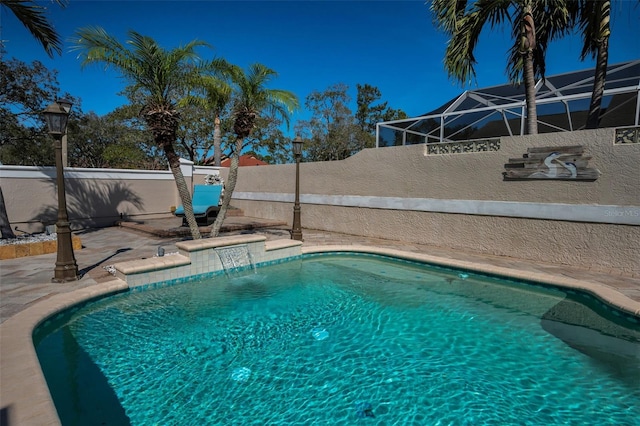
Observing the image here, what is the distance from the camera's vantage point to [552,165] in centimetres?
761

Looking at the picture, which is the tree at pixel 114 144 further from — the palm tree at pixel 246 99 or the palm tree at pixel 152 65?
the palm tree at pixel 152 65

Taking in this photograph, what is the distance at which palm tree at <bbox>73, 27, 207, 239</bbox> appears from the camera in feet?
22.8

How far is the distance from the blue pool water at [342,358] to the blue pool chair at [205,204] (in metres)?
5.81

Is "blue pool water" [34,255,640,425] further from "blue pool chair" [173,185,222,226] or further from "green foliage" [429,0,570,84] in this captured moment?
"green foliage" [429,0,570,84]

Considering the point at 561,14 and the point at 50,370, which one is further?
the point at 561,14

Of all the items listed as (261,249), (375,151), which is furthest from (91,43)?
(375,151)

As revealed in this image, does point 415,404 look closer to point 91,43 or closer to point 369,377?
point 369,377

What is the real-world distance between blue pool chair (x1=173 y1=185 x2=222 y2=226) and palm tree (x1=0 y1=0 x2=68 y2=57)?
5744 mm

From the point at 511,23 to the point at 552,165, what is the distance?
395 centimetres

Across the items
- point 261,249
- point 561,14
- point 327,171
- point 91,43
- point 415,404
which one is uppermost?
point 561,14

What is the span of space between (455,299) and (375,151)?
6.19m

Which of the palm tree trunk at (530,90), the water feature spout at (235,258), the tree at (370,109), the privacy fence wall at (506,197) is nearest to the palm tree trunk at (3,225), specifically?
the water feature spout at (235,258)

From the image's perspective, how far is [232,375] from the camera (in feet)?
12.1

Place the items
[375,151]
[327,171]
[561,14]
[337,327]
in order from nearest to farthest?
[337,327] → [561,14] → [375,151] → [327,171]
